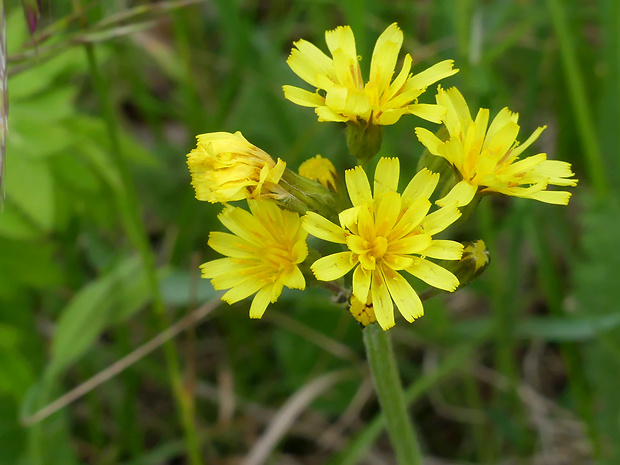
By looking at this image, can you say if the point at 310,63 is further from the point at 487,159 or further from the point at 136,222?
the point at 136,222

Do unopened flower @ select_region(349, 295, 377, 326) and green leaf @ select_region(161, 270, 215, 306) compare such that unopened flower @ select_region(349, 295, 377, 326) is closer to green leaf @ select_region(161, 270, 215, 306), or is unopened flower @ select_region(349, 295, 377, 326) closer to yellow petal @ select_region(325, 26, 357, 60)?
yellow petal @ select_region(325, 26, 357, 60)

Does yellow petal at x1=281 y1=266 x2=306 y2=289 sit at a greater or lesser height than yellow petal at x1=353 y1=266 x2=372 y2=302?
lesser

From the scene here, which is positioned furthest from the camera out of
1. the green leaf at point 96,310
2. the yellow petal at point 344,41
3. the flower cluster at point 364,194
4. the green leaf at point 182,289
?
the green leaf at point 182,289

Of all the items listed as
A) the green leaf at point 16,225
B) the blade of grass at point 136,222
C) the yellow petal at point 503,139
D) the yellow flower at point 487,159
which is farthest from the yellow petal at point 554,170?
the green leaf at point 16,225

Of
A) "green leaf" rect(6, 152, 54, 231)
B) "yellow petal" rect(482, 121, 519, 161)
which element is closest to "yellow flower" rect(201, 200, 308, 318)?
"yellow petal" rect(482, 121, 519, 161)

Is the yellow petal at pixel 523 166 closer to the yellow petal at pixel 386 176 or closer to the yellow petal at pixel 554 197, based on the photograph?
the yellow petal at pixel 554 197

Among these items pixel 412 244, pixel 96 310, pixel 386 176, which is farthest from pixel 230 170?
pixel 96 310

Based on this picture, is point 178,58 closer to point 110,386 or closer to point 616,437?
point 110,386
